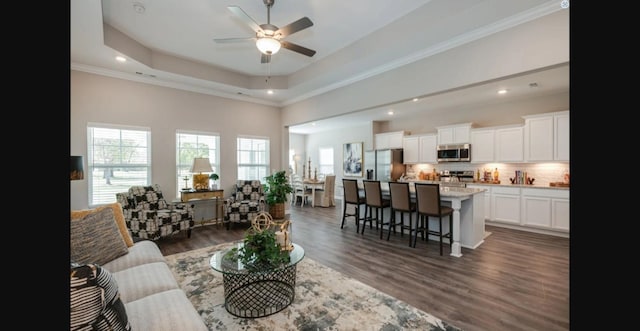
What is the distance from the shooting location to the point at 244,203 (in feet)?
16.3

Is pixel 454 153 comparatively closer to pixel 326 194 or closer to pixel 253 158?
pixel 326 194

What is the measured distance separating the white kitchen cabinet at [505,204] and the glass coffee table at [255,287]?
14.1ft

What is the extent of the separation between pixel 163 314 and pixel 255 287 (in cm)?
97

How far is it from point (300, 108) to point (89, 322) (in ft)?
16.6

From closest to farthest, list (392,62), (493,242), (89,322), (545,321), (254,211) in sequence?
(89,322), (545,321), (392,62), (493,242), (254,211)

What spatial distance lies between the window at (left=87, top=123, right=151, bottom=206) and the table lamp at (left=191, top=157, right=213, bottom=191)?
72cm

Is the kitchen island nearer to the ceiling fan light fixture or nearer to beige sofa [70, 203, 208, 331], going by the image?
the ceiling fan light fixture

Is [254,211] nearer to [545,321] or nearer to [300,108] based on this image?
[300,108]

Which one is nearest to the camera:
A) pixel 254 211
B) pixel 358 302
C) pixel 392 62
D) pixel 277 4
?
pixel 358 302

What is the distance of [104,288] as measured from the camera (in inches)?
44.4

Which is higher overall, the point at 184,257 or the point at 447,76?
the point at 447,76

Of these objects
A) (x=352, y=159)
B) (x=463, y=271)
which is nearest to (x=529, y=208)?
(x=463, y=271)
